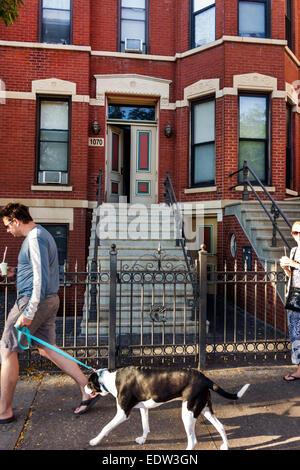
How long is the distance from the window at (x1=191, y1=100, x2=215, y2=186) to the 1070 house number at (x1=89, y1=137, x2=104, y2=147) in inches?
102

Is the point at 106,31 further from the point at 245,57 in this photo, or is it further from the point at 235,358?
the point at 235,358

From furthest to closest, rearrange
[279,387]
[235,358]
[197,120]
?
[197,120], [235,358], [279,387]

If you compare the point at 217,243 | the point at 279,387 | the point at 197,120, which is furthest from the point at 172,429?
the point at 197,120

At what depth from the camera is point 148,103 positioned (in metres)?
10.1

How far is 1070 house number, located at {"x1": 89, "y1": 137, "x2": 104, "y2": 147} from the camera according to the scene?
941cm

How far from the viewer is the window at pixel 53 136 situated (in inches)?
360

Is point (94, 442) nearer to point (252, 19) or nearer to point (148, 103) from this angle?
point (148, 103)

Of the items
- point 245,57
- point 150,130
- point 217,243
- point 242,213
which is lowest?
point 217,243

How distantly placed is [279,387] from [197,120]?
24.5ft

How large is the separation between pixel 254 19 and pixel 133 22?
339 cm

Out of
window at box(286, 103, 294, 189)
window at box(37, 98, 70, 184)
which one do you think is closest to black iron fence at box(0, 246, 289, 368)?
window at box(37, 98, 70, 184)

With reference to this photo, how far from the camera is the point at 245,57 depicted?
8867mm

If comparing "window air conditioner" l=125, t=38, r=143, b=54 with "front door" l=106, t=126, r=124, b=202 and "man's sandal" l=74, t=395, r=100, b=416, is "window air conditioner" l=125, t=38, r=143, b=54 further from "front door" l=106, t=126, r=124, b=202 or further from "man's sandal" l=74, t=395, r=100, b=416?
"man's sandal" l=74, t=395, r=100, b=416

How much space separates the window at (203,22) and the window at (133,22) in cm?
142
